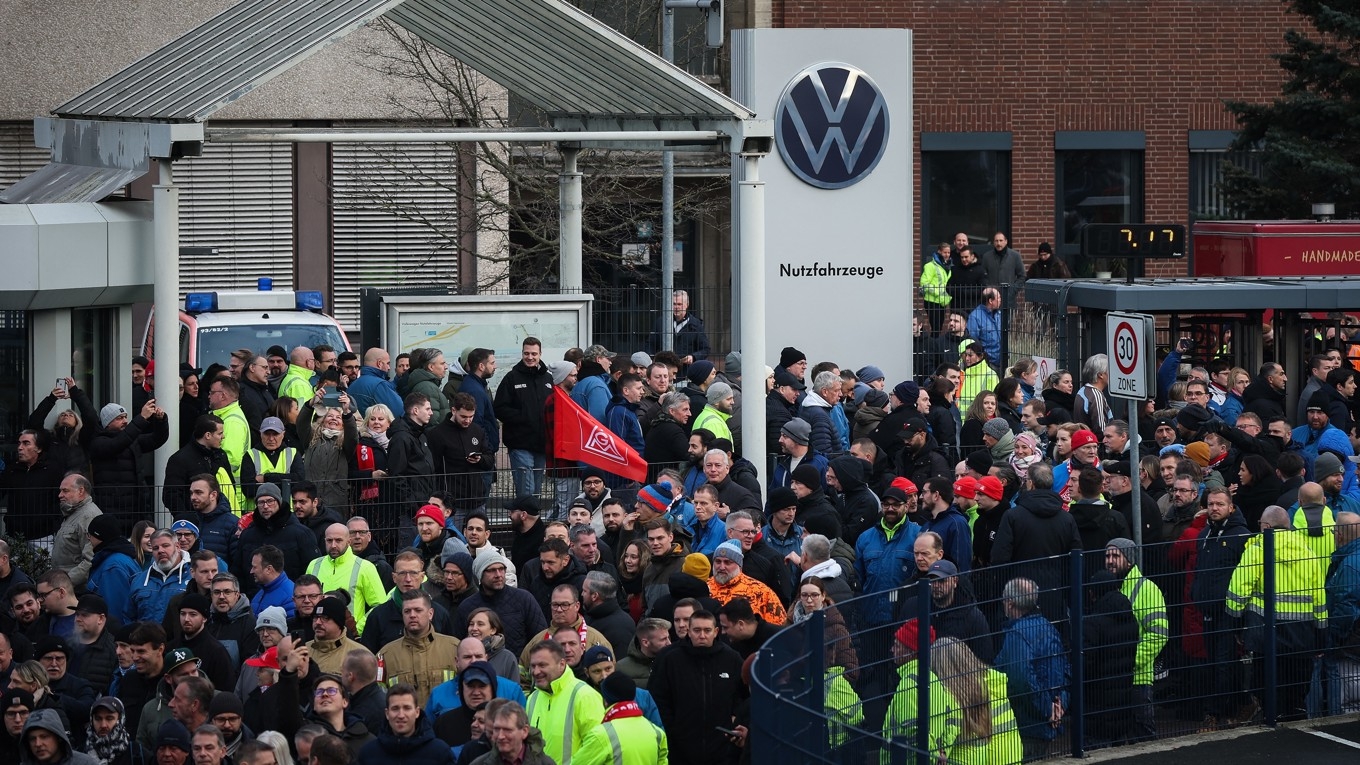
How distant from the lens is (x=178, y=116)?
1463 centimetres

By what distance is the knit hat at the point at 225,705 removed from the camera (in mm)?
10297

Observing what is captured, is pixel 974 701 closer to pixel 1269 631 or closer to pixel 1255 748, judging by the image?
pixel 1255 748

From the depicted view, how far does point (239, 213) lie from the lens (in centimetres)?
2984

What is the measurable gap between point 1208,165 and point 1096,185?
1.97 metres

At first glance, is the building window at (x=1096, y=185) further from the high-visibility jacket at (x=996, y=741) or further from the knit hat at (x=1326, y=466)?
the high-visibility jacket at (x=996, y=741)

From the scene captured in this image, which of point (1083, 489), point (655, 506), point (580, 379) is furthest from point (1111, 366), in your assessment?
point (580, 379)

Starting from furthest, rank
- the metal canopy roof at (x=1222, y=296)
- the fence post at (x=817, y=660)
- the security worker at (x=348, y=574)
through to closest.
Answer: the metal canopy roof at (x=1222, y=296) < the security worker at (x=348, y=574) < the fence post at (x=817, y=660)

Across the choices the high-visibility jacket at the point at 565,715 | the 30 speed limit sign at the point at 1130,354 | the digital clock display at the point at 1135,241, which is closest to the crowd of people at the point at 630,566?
the high-visibility jacket at the point at 565,715

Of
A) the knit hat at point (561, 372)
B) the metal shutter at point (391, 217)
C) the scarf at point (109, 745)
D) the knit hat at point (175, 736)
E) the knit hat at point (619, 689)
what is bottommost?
the scarf at point (109, 745)

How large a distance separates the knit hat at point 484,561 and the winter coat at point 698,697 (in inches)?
69.5

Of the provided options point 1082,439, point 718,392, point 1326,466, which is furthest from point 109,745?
point 1326,466

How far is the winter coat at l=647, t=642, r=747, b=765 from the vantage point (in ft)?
34.4

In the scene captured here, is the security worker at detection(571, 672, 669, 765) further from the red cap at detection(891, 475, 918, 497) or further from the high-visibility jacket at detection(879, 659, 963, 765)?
the red cap at detection(891, 475, 918, 497)

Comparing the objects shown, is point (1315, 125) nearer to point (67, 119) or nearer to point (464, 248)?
point (464, 248)
